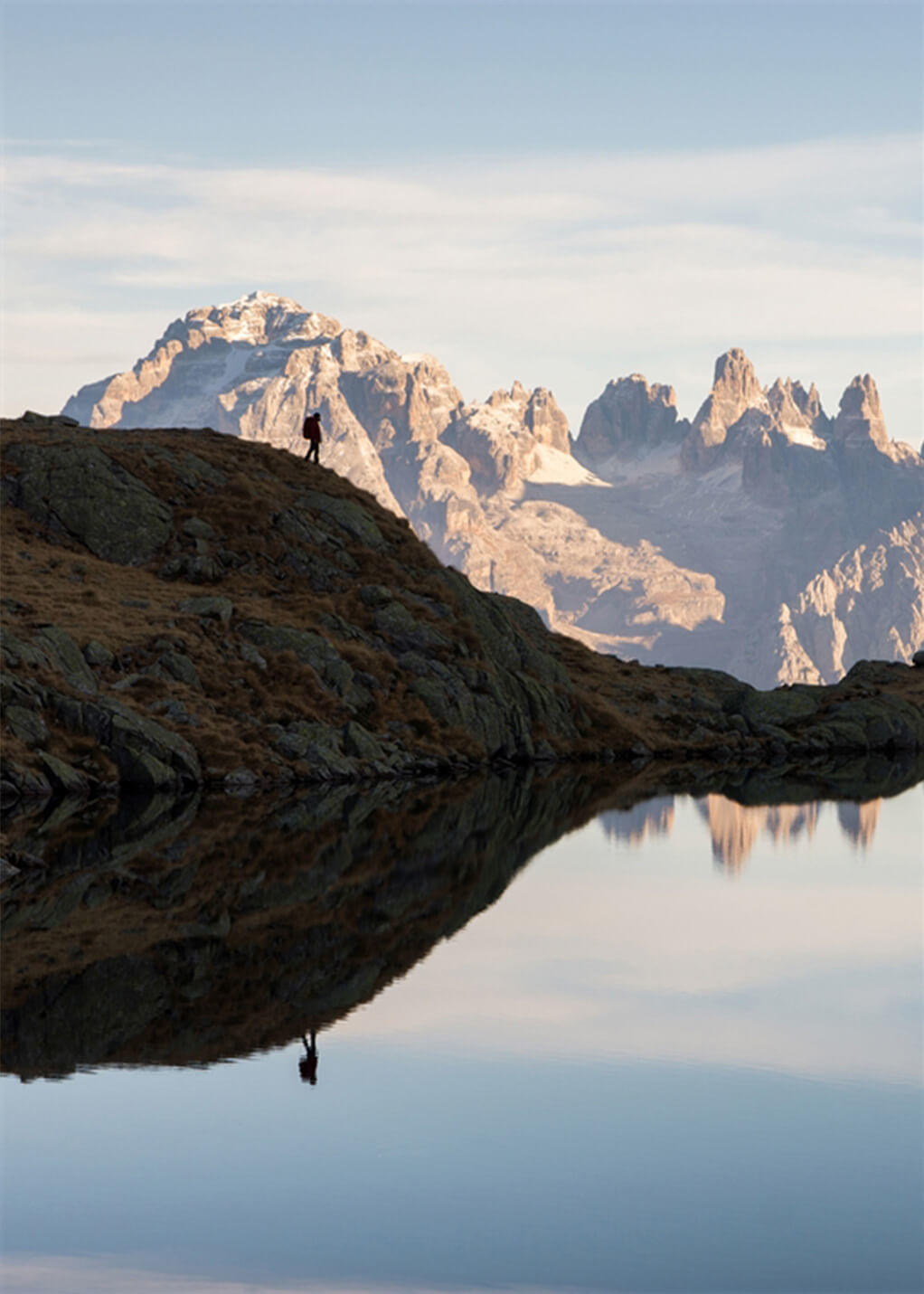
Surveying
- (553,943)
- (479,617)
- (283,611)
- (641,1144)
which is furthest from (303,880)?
(479,617)

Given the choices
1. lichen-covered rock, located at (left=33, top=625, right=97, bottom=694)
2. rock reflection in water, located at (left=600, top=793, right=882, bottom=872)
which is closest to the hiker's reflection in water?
rock reflection in water, located at (left=600, top=793, right=882, bottom=872)

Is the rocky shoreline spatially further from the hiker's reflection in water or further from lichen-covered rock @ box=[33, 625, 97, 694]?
the hiker's reflection in water

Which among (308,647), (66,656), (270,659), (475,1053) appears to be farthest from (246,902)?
(308,647)

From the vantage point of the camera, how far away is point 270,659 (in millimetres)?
69562

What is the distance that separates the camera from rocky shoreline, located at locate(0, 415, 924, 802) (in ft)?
198

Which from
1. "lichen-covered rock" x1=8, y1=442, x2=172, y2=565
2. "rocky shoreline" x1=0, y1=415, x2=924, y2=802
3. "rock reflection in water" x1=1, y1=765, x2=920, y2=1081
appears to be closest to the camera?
"rock reflection in water" x1=1, y1=765, x2=920, y2=1081

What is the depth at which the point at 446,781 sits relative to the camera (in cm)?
6619

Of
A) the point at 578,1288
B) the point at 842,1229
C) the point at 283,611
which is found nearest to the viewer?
the point at 578,1288

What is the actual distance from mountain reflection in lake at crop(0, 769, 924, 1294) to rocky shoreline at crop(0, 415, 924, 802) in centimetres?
1373

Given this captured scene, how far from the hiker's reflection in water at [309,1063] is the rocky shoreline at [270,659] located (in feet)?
106

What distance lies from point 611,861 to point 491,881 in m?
6.63

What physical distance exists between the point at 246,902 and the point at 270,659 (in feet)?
117

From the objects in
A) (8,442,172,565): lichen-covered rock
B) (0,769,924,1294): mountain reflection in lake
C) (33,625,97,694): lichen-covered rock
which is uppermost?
(8,442,172,565): lichen-covered rock

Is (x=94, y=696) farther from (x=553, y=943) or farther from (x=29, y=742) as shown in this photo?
(x=553, y=943)
